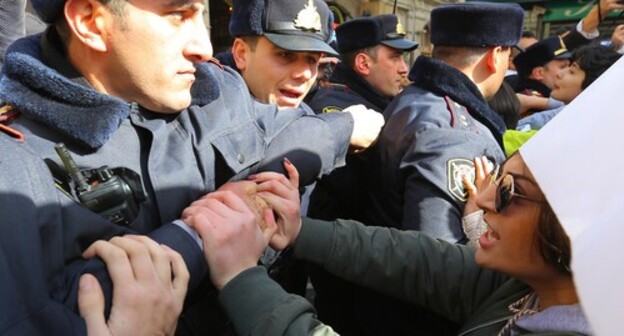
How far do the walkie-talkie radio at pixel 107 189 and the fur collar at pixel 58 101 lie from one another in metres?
0.06

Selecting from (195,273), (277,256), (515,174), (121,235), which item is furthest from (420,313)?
(121,235)

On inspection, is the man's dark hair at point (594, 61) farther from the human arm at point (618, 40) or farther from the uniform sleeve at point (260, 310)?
the uniform sleeve at point (260, 310)

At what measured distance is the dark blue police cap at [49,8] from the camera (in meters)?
1.09

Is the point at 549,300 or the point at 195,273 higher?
the point at 195,273

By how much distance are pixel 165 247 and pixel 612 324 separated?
0.76m

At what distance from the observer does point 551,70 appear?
15.3 feet

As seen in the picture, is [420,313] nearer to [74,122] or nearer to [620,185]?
[74,122]

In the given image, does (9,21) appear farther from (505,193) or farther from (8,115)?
(505,193)

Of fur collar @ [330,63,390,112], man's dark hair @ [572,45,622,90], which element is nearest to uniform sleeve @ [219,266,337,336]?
fur collar @ [330,63,390,112]

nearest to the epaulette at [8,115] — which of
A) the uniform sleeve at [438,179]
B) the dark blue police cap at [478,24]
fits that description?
the uniform sleeve at [438,179]

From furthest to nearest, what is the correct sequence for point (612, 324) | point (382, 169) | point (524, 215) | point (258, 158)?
1. point (382, 169)
2. point (258, 158)
3. point (524, 215)
4. point (612, 324)

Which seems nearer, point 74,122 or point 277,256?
point 74,122

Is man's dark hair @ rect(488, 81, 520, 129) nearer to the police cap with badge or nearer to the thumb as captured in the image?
the police cap with badge

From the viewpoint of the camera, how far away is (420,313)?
6.27 feet
